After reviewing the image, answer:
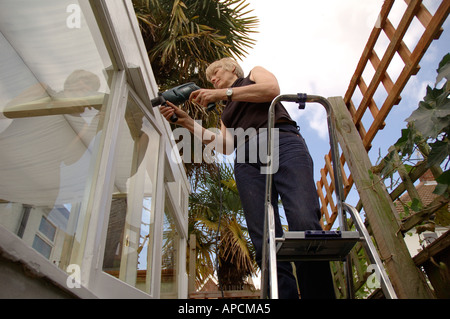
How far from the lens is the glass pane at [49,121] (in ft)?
3.25

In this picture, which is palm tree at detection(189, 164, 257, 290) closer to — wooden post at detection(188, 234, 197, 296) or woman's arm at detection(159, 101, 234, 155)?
wooden post at detection(188, 234, 197, 296)

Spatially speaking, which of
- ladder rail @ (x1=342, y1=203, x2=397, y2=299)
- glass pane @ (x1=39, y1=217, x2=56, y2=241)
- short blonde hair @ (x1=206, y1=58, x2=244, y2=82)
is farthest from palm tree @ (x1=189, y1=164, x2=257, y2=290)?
glass pane @ (x1=39, y1=217, x2=56, y2=241)

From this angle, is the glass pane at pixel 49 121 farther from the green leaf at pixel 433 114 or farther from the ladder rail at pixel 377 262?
the green leaf at pixel 433 114

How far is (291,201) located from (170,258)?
2074mm

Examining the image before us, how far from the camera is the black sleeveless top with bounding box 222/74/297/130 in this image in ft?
5.72

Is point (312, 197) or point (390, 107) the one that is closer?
point (312, 197)

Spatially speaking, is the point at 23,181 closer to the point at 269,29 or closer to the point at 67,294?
the point at 67,294

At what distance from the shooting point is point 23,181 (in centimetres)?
101

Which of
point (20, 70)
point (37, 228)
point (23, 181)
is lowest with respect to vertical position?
point (37, 228)

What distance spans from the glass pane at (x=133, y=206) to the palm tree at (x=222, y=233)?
2.89 meters

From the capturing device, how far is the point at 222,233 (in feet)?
18.2

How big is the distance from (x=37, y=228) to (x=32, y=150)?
0.86 feet

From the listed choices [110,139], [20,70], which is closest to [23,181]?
[20,70]

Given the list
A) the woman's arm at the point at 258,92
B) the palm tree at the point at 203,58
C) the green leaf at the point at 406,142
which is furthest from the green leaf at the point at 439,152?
the palm tree at the point at 203,58
